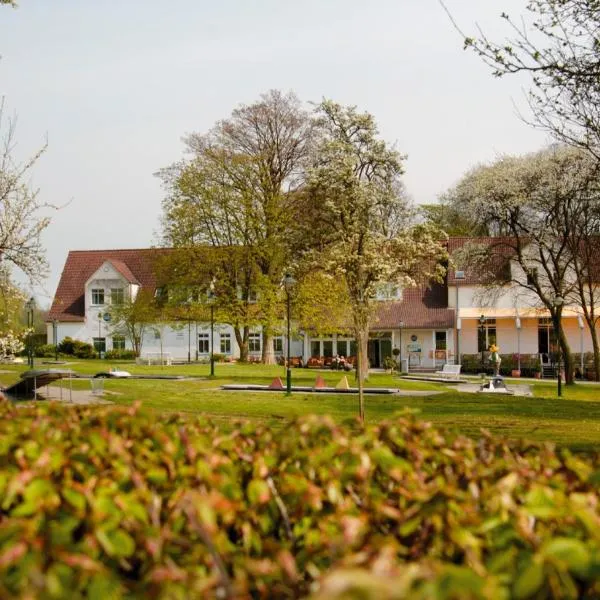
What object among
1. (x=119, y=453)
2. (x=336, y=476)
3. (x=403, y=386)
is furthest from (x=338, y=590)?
(x=403, y=386)

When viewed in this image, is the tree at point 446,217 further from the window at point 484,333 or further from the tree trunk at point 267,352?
the tree trunk at point 267,352

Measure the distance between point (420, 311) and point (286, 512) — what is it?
58.1 m

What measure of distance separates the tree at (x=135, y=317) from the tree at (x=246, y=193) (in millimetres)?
5191

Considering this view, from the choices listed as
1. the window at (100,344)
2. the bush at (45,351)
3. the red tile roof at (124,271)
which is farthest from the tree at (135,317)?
the bush at (45,351)

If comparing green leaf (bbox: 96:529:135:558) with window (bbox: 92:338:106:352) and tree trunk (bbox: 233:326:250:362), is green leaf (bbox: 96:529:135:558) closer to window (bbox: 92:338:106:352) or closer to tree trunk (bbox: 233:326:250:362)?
tree trunk (bbox: 233:326:250:362)

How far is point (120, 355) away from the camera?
6128cm

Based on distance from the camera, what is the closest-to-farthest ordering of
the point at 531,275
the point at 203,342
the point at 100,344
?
1. the point at 531,275
2. the point at 203,342
3. the point at 100,344

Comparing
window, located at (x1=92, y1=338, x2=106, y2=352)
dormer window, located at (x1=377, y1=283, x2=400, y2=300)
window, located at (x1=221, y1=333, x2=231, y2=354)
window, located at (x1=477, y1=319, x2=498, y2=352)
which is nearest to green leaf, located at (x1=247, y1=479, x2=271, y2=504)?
dormer window, located at (x1=377, y1=283, x2=400, y2=300)

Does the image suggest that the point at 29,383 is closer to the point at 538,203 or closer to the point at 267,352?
the point at 538,203

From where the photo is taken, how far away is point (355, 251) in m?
36.9

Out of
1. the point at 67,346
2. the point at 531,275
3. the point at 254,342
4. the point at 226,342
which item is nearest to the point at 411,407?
the point at 531,275

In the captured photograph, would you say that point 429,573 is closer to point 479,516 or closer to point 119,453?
point 479,516

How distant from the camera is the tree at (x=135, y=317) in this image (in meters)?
55.8

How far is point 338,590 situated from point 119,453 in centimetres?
199
